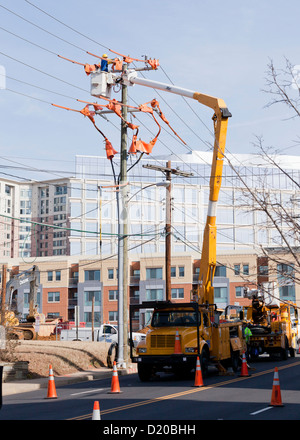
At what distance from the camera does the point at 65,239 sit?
545 feet

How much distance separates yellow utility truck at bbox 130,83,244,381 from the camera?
75.0ft

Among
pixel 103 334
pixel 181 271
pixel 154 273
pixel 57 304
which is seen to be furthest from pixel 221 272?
pixel 103 334

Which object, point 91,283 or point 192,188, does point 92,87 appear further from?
point 192,188

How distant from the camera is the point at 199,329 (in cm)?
2348

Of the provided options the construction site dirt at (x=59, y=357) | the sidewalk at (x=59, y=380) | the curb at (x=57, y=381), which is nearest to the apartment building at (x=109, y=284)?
the construction site dirt at (x=59, y=357)

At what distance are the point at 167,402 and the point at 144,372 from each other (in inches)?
272

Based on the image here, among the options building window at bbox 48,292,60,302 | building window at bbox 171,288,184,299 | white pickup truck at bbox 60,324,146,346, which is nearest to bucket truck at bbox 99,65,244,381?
white pickup truck at bbox 60,324,146,346

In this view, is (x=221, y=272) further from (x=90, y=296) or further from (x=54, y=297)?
(x=54, y=297)

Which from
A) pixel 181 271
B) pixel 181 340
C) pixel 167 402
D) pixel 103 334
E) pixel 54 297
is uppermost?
pixel 181 271

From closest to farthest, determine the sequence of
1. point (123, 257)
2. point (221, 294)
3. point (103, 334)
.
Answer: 1. point (123, 257)
2. point (103, 334)
3. point (221, 294)

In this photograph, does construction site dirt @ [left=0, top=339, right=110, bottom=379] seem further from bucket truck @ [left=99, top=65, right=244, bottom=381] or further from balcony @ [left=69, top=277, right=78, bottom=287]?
balcony @ [left=69, top=277, right=78, bottom=287]

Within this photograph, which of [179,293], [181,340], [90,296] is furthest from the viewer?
[90,296]

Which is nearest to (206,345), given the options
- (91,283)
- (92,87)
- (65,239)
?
(92,87)

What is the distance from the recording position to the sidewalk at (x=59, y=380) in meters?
21.7
